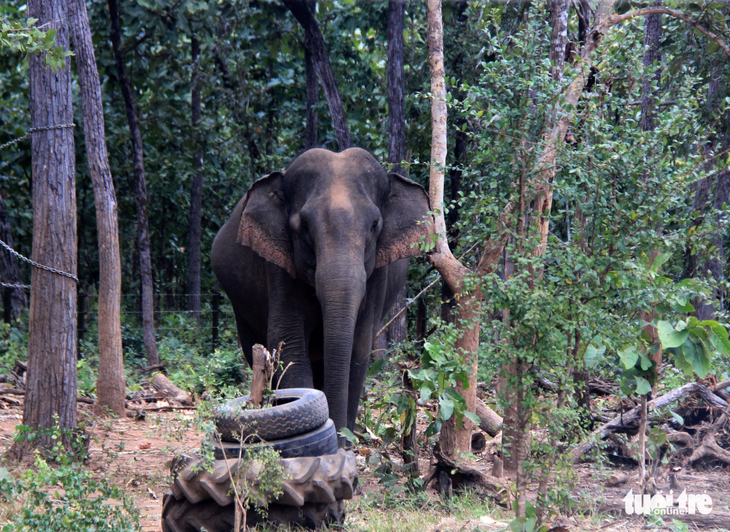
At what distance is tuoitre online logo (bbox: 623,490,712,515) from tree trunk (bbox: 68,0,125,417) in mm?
5986

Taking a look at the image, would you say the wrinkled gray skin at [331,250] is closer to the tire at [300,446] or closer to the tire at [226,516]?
the tire at [300,446]

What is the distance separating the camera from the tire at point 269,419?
13.0 feet

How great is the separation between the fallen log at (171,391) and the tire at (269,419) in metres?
5.85

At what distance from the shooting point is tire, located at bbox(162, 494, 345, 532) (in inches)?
160

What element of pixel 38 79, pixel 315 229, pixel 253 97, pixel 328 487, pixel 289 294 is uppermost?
pixel 253 97

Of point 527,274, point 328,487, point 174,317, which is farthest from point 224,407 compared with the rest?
point 174,317

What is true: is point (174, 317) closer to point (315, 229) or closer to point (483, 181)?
point (315, 229)

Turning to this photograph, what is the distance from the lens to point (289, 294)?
6430 millimetres

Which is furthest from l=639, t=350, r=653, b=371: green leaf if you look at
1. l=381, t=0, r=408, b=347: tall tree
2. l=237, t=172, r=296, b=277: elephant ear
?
l=381, t=0, r=408, b=347: tall tree

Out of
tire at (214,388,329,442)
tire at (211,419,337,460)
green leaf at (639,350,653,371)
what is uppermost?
green leaf at (639,350,653,371)

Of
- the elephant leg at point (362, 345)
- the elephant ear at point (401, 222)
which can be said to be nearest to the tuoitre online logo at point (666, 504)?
the elephant leg at point (362, 345)

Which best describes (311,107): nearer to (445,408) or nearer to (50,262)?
(50,262)

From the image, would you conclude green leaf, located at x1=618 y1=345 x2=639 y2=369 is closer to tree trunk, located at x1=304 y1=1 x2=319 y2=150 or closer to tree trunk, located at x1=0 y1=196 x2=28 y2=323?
tree trunk, located at x1=304 y1=1 x2=319 y2=150

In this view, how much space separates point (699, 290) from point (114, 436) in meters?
6.02
